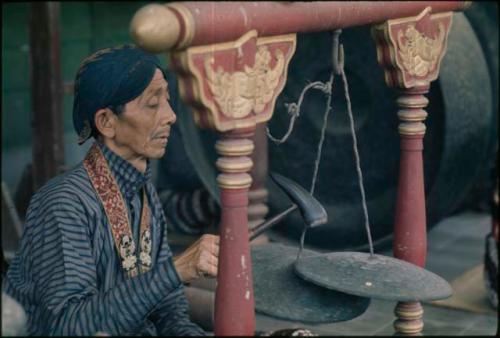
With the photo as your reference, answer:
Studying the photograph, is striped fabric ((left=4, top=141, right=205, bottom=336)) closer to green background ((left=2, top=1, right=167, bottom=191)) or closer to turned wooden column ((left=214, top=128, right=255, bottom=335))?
turned wooden column ((left=214, top=128, right=255, bottom=335))

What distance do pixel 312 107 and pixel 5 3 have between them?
2.09 meters

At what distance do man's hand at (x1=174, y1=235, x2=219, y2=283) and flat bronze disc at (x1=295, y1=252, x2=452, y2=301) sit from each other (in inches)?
12.0

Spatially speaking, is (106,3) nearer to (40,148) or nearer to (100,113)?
(40,148)

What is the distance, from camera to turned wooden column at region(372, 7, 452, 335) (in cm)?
358

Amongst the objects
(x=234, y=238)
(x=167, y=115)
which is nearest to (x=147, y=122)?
(x=167, y=115)

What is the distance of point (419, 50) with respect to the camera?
11.9 ft

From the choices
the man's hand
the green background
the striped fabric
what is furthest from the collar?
the green background

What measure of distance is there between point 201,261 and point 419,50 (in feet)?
3.81

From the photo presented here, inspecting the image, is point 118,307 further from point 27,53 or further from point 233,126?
point 27,53

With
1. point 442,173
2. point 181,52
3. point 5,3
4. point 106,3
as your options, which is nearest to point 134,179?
point 181,52

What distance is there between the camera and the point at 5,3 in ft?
24.3

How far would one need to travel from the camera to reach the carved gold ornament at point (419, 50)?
3545 millimetres

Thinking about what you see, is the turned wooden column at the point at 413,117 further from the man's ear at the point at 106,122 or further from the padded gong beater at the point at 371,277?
the man's ear at the point at 106,122

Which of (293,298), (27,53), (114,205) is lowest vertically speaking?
(293,298)
